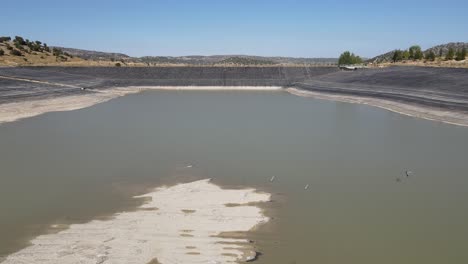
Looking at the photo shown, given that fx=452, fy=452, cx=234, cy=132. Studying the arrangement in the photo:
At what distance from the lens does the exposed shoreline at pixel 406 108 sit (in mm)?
27500

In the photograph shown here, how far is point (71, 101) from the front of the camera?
4044cm

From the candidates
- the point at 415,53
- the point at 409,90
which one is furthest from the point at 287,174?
the point at 415,53

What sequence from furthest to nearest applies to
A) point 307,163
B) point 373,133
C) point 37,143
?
point 373,133
point 37,143
point 307,163

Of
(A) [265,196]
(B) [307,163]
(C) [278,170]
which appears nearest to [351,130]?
(B) [307,163]

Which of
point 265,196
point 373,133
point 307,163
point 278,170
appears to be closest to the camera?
point 265,196

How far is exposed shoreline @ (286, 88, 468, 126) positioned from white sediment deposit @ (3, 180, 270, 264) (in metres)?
19.7

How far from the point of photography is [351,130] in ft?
81.6

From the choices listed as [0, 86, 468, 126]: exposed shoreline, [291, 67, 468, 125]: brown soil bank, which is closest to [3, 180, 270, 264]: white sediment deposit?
[0, 86, 468, 126]: exposed shoreline

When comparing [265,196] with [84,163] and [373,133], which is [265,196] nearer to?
[84,163]

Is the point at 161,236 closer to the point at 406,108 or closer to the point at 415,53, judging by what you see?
the point at 406,108

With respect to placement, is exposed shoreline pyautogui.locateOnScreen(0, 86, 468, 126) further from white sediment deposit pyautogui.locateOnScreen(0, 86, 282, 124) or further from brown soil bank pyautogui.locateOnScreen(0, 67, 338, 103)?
brown soil bank pyautogui.locateOnScreen(0, 67, 338, 103)

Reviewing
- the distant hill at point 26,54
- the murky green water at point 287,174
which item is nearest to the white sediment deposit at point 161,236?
the murky green water at point 287,174

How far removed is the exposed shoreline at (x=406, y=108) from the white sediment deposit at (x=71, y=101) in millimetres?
14953

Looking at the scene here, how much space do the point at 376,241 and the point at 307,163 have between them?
7.36 metres
